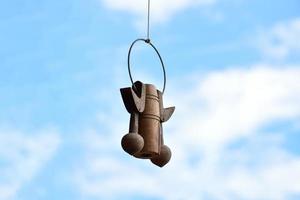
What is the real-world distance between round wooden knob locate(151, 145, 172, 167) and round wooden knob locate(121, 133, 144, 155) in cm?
19

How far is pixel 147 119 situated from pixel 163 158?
19 centimetres

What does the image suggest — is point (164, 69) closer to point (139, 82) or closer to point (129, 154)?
point (139, 82)

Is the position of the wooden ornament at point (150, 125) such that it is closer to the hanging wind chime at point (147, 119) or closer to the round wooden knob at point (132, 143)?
the hanging wind chime at point (147, 119)

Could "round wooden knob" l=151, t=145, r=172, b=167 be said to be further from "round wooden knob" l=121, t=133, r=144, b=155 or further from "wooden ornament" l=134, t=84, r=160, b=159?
"round wooden knob" l=121, t=133, r=144, b=155

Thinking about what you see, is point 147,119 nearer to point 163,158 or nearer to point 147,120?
point 147,120

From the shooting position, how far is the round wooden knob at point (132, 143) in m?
3.05

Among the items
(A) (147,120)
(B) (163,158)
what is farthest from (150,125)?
(B) (163,158)

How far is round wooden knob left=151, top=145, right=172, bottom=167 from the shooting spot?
128 inches

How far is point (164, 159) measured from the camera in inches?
128

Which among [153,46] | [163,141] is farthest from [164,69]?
[163,141]

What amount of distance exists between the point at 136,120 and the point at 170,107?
0.27 metres

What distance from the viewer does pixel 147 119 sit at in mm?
3287

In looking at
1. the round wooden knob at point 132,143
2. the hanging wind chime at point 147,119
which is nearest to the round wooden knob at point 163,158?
the hanging wind chime at point 147,119

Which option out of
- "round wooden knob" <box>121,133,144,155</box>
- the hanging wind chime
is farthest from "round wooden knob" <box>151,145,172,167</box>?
"round wooden knob" <box>121,133,144,155</box>
